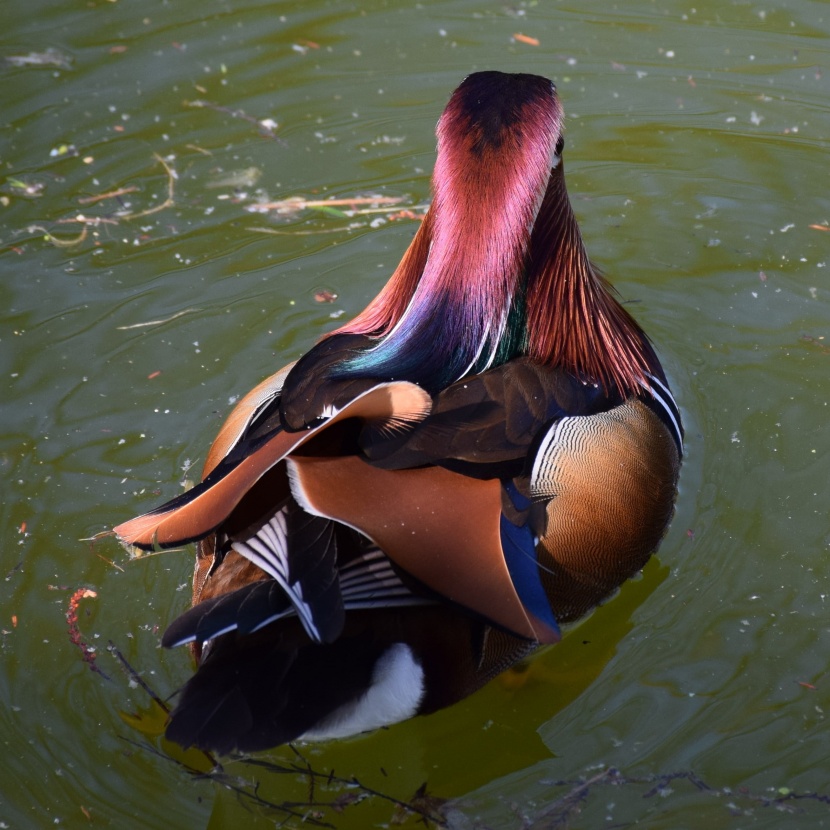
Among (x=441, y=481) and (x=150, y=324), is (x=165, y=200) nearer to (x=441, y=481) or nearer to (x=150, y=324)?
(x=150, y=324)

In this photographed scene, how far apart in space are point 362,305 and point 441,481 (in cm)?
178

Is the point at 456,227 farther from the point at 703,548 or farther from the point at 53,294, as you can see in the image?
the point at 53,294

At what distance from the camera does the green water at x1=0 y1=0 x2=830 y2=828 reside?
2807 millimetres

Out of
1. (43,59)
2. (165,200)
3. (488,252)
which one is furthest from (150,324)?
(43,59)

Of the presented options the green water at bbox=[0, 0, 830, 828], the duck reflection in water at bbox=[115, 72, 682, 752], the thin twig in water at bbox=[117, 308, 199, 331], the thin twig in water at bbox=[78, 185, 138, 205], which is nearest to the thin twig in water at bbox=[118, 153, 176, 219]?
the green water at bbox=[0, 0, 830, 828]

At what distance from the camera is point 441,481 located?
2537 mm

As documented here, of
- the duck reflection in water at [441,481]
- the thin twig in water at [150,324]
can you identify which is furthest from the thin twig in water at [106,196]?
the duck reflection in water at [441,481]

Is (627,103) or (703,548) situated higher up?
(627,103)

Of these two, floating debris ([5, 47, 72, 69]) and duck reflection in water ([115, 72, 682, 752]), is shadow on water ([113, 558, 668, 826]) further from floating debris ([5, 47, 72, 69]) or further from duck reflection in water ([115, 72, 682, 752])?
floating debris ([5, 47, 72, 69])

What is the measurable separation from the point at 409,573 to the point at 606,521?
73 centimetres

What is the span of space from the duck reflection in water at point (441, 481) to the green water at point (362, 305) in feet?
0.94

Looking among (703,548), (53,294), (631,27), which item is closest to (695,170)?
(631,27)

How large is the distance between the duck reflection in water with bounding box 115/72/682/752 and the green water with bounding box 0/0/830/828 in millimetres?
286

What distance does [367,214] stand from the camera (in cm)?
456
